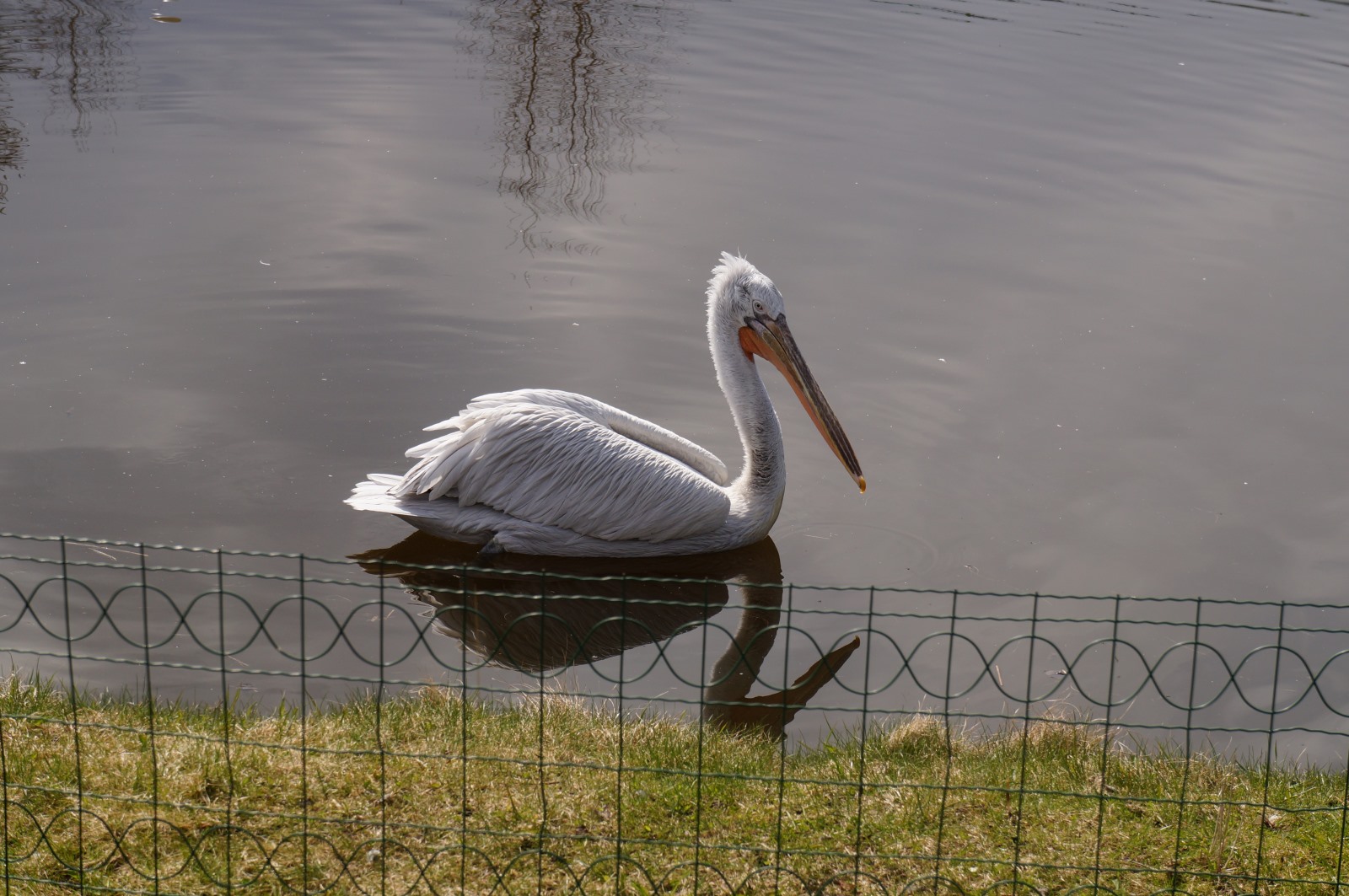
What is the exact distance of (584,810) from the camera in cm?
360

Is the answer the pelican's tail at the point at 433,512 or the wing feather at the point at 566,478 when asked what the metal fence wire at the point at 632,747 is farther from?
the wing feather at the point at 566,478

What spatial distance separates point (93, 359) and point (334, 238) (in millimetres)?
2136

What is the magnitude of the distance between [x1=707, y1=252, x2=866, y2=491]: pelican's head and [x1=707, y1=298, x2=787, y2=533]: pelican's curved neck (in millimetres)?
18

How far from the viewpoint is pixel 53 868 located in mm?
3250

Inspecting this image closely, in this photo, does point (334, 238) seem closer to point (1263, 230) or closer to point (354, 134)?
point (354, 134)

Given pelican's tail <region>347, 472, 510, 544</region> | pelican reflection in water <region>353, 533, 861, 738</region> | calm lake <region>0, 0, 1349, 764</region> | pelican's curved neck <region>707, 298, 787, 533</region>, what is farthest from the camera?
calm lake <region>0, 0, 1349, 764</region>

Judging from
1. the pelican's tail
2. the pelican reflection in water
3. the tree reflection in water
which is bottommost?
the pelican reflection in water

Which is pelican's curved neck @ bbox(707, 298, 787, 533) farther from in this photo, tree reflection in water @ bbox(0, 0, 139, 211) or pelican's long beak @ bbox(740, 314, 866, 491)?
tree reflection in water @ bbox(0, 0, 139, 211)

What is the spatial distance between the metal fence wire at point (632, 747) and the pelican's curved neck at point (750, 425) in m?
0.43

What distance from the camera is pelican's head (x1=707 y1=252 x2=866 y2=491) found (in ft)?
20.0

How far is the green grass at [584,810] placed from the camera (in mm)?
3285

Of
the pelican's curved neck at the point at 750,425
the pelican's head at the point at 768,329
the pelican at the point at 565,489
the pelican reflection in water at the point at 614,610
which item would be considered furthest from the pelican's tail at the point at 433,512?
the pelican's head at the point at 768,329

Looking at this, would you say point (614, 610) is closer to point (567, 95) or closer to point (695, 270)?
point (695, 270)

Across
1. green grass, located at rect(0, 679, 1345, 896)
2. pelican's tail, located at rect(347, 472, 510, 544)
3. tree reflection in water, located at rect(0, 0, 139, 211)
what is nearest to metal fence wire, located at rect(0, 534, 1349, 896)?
green grass, located at rect(0, 679, 1345, 896)
